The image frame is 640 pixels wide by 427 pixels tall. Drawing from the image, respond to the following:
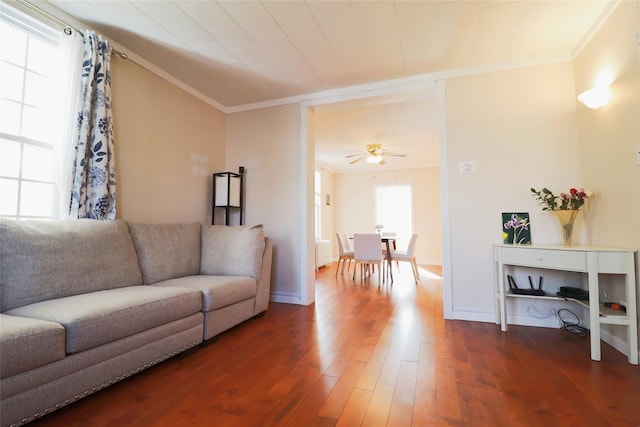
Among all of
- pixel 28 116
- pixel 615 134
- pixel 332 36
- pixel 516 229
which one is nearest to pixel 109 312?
pixel 28 116

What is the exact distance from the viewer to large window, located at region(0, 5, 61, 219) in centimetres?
194

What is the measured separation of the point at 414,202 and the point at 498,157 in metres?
4.66

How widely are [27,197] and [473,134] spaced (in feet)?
12.0

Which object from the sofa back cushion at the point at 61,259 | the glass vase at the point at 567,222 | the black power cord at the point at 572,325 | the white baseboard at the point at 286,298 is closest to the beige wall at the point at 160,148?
the sofa back cushion at the point at 61,259

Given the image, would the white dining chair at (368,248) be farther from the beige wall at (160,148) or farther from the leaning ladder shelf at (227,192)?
the beige wall at (160,148)

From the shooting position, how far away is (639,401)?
57.8 inches

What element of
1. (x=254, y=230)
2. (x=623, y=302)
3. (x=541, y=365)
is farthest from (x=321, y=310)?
(x=623, y=302)

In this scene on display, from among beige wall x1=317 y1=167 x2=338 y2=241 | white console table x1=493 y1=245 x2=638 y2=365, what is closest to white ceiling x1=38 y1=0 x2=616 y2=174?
white console table x1=493 y1=245 x2=638 y2=365

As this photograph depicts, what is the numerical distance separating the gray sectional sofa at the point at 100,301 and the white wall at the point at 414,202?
208 inches

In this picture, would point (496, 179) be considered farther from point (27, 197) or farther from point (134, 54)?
point (27, 197)

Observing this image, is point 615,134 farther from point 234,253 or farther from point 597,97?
point 234,253

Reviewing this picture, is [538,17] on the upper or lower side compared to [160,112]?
upper

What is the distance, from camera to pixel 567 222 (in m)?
2.42

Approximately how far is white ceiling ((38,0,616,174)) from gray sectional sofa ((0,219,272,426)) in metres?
1.56
